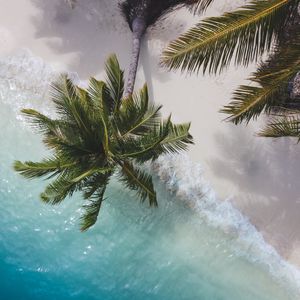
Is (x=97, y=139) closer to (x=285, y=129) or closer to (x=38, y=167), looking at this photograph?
(x=38, y=167)

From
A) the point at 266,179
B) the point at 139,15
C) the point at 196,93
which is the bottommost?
the point at 266,179

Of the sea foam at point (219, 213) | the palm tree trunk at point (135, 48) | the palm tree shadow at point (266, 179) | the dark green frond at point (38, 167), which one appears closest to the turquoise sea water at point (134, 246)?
the sea foam at point (219, 213)

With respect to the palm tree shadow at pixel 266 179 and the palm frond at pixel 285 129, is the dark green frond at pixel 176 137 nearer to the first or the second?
the palm frond at pixel 285 129

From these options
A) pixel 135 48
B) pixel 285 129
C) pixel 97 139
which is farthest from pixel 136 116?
pixel 135 48

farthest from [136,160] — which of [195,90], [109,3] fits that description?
[109,3]

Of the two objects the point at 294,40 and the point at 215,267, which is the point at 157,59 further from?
the point at 215,267

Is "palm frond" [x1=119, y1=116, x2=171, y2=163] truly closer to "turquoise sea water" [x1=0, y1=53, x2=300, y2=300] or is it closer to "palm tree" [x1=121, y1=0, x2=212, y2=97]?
"palm tree" [x1=121, y1=0, x2=212, y2=97]

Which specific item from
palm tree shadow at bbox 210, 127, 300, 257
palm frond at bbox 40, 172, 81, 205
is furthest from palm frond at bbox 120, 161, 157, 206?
palm tree shadow at bbox 210, 127, 300, 257
